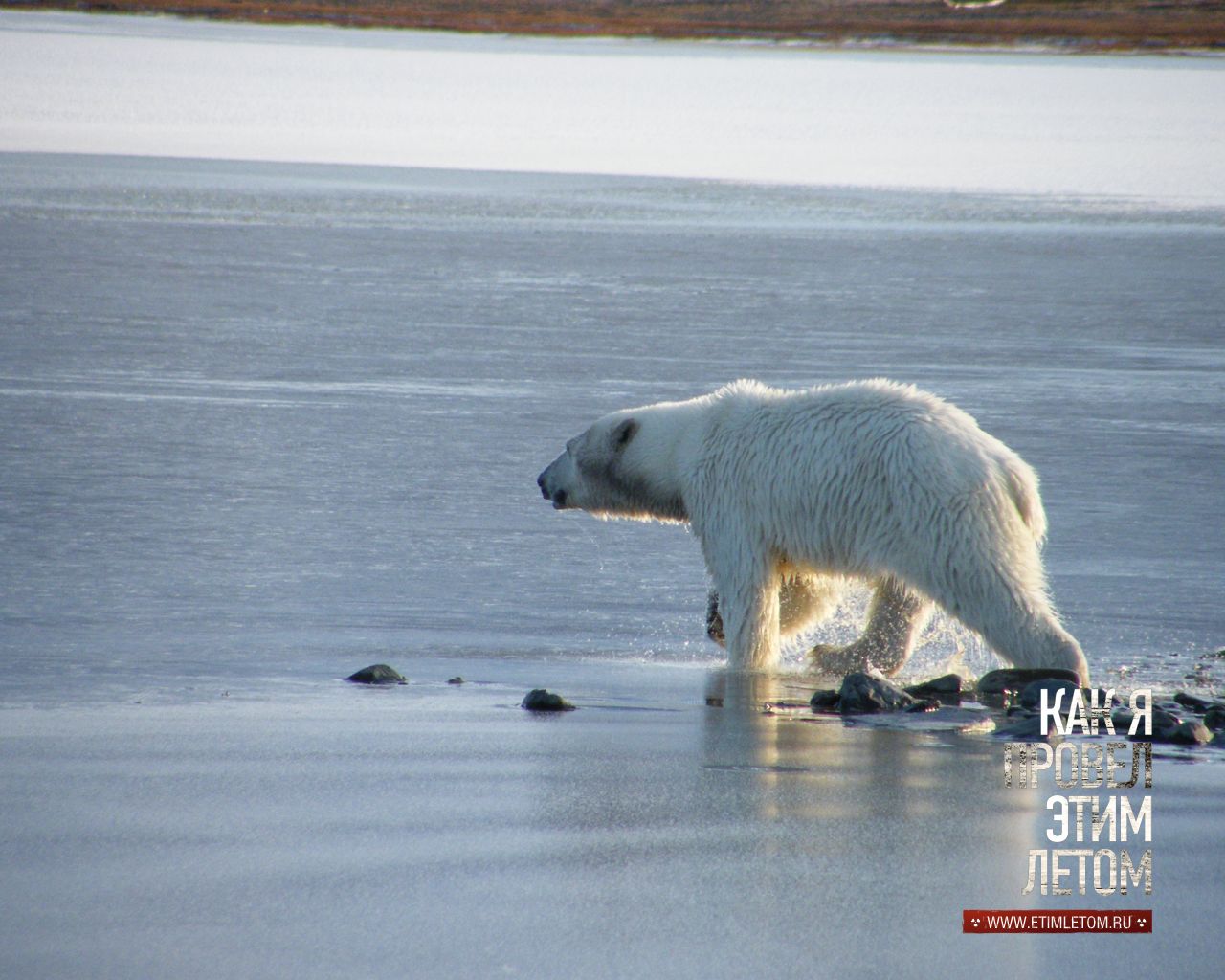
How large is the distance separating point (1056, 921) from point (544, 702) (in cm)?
232

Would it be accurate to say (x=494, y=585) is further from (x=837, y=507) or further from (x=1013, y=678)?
(x=1013, y=678)

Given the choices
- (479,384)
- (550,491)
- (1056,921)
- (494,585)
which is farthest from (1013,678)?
(479,384)

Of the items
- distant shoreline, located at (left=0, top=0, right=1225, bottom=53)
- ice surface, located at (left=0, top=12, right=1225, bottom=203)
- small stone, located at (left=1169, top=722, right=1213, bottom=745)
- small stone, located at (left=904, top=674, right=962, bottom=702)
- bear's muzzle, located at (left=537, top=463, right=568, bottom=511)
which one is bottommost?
small stone, located at (left=904, top=674, right=962, bottom=702)

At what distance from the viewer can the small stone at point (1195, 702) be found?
21.0ft

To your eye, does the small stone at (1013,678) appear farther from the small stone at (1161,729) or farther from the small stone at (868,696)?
the small stone at (1161,729)

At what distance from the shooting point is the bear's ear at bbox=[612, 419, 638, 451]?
8383mm

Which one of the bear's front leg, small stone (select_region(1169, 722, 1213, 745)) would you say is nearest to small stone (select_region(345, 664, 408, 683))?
the bear's front leg

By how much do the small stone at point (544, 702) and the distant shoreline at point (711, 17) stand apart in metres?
83.1

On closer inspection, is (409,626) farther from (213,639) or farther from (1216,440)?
(1216,440)

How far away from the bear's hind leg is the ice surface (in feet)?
78.6

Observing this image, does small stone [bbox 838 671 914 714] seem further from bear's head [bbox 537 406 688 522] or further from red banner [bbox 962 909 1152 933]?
red banner [bbox 962 909 1152 933]

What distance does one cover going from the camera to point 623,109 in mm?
50781

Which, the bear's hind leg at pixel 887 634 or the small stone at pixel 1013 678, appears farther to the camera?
the bear's hind leg at pixel 887 634

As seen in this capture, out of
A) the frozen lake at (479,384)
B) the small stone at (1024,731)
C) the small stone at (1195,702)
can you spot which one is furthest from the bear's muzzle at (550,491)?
the small stone at (1195,702)
